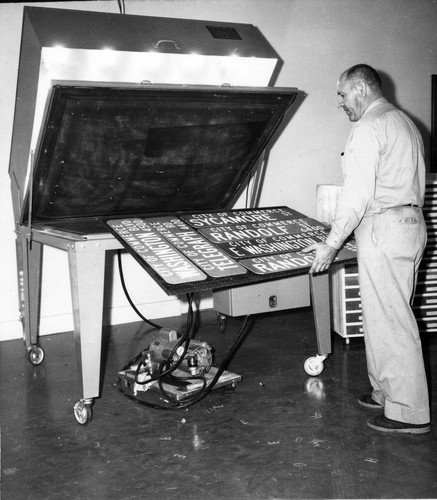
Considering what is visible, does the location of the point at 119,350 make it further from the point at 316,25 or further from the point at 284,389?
the point at 316,25

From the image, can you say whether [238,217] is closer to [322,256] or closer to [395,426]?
[322,256]

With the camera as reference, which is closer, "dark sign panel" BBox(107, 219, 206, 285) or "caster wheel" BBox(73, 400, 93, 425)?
"dark sign panel" BBox(107, 219, 206, 285)

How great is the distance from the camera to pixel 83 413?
257 cm

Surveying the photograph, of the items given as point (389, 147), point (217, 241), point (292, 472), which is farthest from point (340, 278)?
point (292, 472)

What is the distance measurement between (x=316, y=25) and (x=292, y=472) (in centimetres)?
385

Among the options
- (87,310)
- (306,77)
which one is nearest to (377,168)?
(87,310)

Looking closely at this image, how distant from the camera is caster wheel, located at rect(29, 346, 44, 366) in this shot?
11.4ft

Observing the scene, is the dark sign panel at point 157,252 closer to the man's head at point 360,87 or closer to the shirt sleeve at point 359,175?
the shirt sleeve at point 359,175

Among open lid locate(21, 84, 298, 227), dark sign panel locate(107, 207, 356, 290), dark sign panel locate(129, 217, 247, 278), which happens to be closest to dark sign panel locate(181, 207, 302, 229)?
dark sign panel locate(107, 207, 356, 290)

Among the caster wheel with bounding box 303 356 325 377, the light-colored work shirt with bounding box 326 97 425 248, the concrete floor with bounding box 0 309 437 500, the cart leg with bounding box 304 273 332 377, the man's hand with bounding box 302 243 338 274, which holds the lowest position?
the concrete floor with bounding box 0 309 437 500

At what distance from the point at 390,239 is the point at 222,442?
1.10 meters

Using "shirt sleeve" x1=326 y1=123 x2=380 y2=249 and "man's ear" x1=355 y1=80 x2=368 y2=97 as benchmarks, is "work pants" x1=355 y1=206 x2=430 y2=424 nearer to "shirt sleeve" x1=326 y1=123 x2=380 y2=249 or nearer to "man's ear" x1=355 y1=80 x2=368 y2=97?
"shirt sleeve" x1=326 y1=123 x2=380 y2=249

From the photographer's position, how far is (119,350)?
12.2 feet

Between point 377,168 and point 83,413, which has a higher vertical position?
point 377,168
